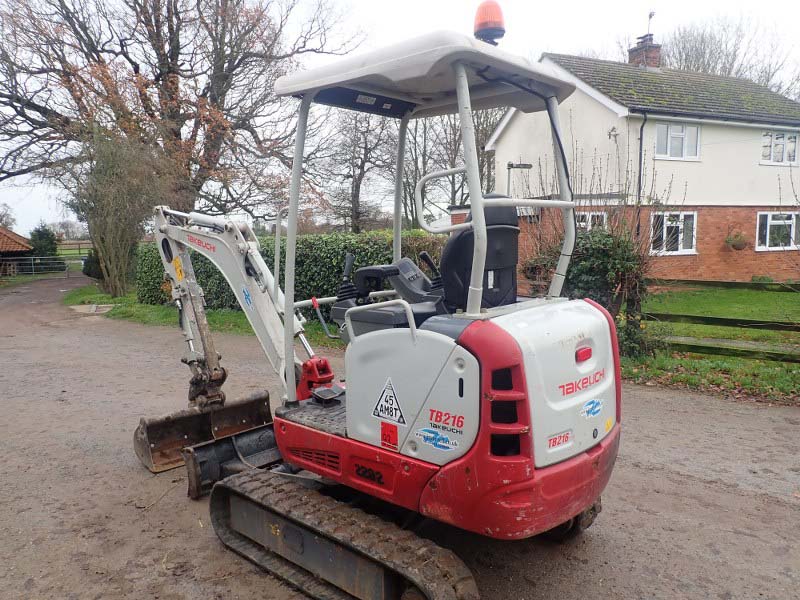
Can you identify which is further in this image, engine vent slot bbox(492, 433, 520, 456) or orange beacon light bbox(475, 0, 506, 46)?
orange beacon light bbox(475, 0, 506, 46)

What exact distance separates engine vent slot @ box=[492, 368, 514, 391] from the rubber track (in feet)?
2.86

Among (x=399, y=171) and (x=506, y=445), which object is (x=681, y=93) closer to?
(x=399, y=171)

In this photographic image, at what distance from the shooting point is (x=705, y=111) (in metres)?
19.7

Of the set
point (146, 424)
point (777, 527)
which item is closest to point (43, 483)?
A: point (146, 424)

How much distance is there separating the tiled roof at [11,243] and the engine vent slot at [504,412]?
1555 inches

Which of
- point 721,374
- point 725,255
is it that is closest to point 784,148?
point 725,255

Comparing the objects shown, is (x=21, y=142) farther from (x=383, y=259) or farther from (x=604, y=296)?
(x=604, y=296)

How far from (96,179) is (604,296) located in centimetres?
1485

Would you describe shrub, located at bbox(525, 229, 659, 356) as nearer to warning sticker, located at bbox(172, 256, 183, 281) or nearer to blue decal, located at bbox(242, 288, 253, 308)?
blue decal, located at bbox(242, 288, 253, 308)

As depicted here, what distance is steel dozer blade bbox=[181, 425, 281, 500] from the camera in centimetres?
456

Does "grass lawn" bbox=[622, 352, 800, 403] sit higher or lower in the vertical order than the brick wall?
lower

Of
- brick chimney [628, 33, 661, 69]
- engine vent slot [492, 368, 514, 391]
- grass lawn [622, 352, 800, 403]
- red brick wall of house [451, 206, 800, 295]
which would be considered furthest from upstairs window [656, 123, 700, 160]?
engine vent slot [492, 368, 514, 391]

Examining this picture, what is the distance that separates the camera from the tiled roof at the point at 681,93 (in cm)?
1927

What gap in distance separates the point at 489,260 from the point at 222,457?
2678mm
